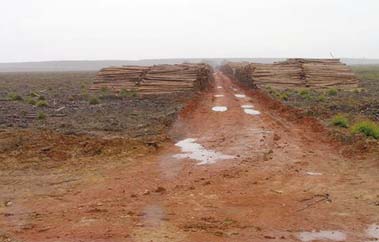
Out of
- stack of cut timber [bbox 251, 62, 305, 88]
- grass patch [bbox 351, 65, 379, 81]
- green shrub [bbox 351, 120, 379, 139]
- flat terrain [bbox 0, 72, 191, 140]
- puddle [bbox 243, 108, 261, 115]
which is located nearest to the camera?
green shrub [bbox 351, 120, 379, 139]

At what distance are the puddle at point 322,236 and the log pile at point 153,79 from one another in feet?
72.4

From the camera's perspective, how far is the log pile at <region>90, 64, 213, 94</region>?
2905 centimetres

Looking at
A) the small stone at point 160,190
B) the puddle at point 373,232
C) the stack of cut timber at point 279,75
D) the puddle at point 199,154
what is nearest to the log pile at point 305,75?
the stack of cut timber at point 279,75

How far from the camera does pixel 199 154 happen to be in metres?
11.5

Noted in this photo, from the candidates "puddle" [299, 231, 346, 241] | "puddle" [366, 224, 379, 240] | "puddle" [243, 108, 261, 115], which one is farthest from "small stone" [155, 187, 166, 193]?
"puddle" [243, 108, 261, 115]

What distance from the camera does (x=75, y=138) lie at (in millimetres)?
12859

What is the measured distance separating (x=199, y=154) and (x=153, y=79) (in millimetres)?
19226

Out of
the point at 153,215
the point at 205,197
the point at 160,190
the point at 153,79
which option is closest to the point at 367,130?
the point at 205,197

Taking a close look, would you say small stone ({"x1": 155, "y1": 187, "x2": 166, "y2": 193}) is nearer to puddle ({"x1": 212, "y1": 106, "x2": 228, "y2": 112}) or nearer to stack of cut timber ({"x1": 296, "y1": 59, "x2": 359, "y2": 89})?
puddle ({"x1": 212, "y1": 106, "x2": 228, "y2": 112})

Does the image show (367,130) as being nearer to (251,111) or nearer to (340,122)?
(340,122)

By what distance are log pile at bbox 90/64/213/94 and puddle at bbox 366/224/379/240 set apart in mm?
21985

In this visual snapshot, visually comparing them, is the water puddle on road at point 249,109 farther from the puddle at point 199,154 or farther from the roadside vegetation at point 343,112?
the puddle at point 199,154

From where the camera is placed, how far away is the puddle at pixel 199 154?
35.7 ft

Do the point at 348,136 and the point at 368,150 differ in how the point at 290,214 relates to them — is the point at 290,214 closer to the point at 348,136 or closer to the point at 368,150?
the point at 368,150
